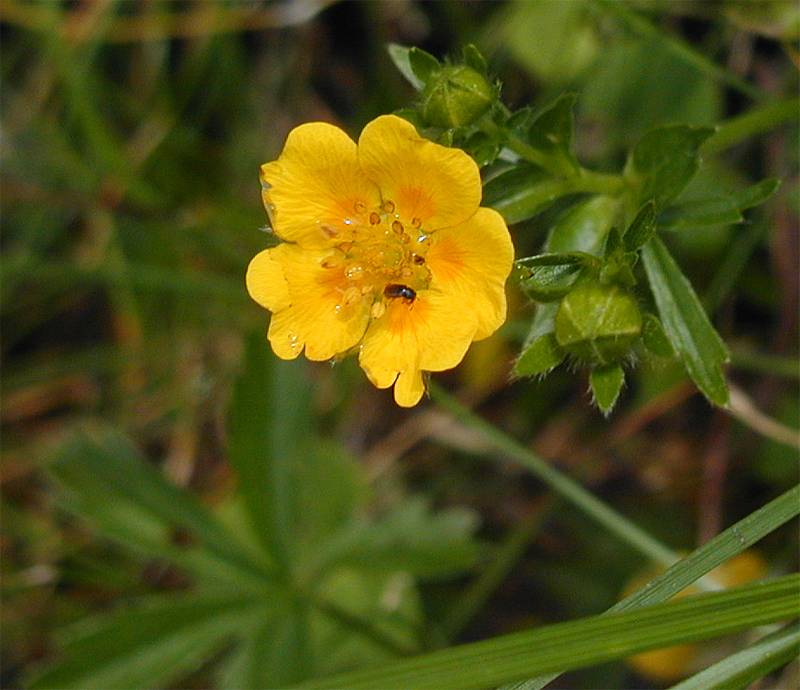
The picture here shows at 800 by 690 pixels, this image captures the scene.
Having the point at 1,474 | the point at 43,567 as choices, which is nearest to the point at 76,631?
the point at 43,567

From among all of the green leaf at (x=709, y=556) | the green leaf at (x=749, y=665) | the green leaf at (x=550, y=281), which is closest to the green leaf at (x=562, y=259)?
the green leaf at (x=550, y=281)

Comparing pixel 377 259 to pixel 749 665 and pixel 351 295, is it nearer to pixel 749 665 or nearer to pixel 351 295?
pixel 351 295

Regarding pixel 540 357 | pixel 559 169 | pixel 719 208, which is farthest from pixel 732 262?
pixel 540 357

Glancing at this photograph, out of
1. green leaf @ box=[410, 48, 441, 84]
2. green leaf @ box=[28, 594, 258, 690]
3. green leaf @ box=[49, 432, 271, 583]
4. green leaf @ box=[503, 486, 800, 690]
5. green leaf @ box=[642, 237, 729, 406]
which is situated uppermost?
green leaf @ box=[410, 48, 441, 84]

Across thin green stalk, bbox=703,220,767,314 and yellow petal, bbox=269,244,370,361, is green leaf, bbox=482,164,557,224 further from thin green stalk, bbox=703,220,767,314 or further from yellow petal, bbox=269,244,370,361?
thin green stalk, bbox=703,220,767,314

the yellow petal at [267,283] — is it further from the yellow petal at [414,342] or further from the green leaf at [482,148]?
the green leaf at [482,148]

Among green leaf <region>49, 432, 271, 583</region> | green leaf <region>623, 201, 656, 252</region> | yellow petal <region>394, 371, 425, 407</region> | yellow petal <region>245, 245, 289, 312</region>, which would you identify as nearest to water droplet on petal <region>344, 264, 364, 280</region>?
yellow petal <region>245, 245, 289, 312</region>
